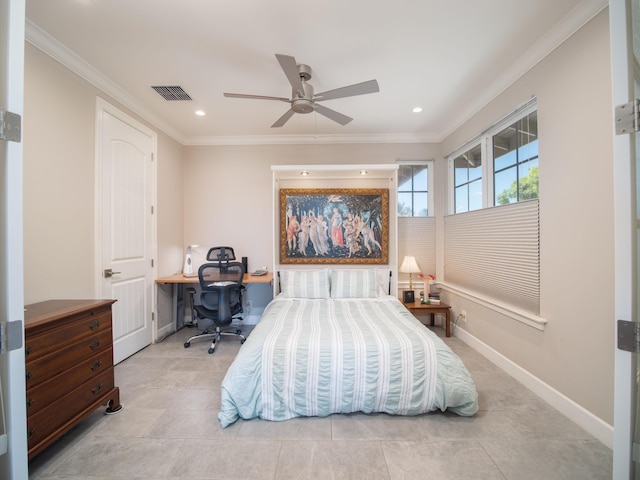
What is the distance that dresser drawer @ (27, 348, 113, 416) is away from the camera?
4.59 ft

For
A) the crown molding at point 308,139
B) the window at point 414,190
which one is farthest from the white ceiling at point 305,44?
the window at point 414,190

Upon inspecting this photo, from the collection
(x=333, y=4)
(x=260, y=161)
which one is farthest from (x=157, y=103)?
(x=333, y=4)

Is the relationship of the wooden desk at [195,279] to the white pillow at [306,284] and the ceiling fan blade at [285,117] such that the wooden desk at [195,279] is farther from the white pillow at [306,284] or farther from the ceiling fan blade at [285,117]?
the ceiling fan blade at [285,117]

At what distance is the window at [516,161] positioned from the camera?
231 cm

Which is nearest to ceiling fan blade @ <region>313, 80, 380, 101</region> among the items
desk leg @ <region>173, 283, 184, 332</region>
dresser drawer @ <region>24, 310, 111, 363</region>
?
dresser drawer @ <region>24, 310, 111, 363</region>

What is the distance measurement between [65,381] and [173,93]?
2.73 meters

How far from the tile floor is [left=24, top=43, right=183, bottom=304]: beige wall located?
112 centimetres

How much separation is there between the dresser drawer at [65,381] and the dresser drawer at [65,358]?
1.1 inches

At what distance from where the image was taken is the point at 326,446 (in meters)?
1.63

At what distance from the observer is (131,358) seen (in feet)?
9.44

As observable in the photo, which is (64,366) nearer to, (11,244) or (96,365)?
(96,365)

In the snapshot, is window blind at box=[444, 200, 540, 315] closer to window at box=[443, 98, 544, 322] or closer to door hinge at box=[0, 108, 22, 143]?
window at box=[443, 98, 544, 322]

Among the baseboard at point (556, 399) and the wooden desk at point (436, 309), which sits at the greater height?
the wooden desk at point (436, 309)

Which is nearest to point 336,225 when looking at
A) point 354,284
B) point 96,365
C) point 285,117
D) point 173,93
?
point 354,284
